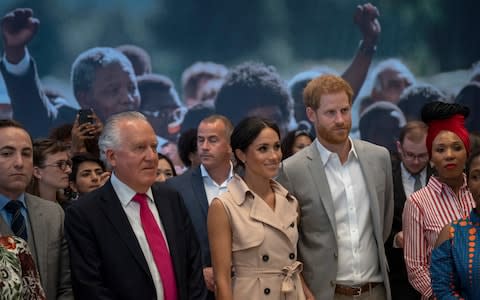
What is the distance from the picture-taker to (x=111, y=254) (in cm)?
346

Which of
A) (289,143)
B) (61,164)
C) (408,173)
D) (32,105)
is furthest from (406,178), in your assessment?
(32,105)

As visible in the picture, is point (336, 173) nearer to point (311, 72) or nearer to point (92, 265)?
point (92, 265)

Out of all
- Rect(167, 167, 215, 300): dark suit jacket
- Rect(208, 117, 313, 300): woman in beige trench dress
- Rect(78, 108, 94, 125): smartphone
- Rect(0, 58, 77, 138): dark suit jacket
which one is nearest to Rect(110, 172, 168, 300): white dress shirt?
Rect(208, 117, 313, 300): woman in beige trench dress

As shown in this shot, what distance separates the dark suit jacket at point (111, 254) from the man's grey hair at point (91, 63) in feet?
12.2

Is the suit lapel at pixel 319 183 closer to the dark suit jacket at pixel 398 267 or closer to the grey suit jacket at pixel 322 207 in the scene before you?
the grey suit jacket at pixel 322 207

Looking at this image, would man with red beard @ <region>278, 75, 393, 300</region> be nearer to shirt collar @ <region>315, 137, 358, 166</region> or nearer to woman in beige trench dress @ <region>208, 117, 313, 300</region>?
shirt collar @ <region>315, 137, 358, 166</region>

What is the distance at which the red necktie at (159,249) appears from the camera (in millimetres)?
3508

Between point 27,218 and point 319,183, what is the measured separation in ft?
4.74

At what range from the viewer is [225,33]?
24.7 ft

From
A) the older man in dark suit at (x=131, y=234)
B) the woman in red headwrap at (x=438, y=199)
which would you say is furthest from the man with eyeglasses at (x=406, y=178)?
the older man in dark suit at (x=131, y=234)

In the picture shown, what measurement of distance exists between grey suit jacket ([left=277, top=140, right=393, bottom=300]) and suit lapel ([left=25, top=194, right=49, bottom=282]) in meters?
1.26

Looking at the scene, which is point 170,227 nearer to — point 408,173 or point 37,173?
point 37,173

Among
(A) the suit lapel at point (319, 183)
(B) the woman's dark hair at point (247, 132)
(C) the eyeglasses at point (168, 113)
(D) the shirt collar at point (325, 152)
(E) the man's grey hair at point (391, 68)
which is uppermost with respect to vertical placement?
(E) the man's grey hair at point (391, 68)

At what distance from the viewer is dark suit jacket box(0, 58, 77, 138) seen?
Result: 278 inches
